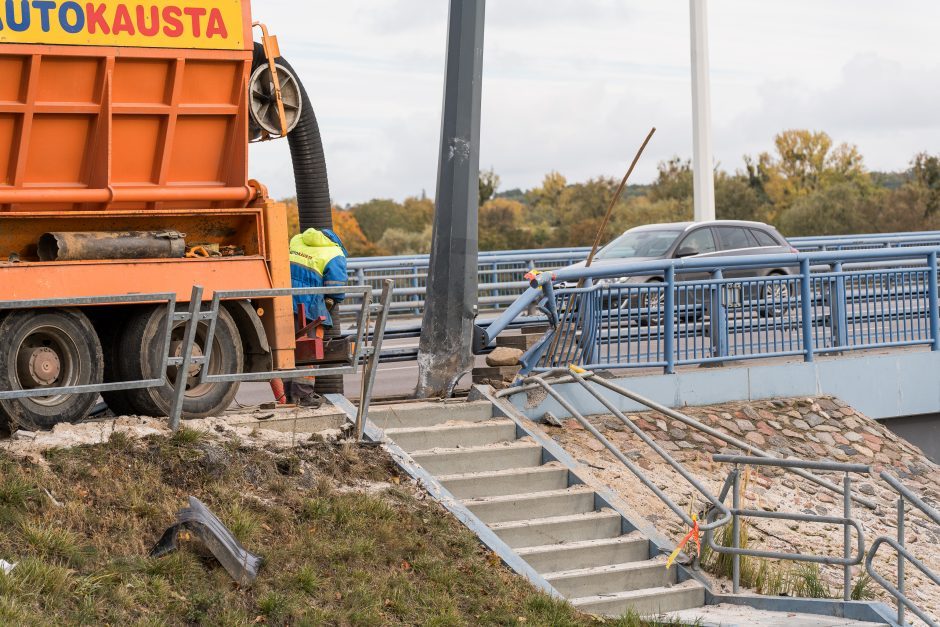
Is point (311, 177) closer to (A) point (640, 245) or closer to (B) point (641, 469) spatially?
(B) point (641, 469)

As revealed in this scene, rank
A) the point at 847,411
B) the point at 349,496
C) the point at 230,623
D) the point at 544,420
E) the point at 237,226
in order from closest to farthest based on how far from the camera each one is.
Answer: the point at 230,623
the point at 349,496
the point at 237,226
the point at 544,420
the point at 847,411

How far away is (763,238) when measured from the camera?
67.3 ft

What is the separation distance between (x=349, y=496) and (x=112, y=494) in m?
1.66

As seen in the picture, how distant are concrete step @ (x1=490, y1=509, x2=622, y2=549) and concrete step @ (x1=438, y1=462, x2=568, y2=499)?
394mm

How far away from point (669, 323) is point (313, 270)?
3487mm

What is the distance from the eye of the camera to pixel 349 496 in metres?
8.79

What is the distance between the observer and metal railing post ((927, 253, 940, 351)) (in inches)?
559

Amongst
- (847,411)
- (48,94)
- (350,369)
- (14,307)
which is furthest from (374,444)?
(847,411)

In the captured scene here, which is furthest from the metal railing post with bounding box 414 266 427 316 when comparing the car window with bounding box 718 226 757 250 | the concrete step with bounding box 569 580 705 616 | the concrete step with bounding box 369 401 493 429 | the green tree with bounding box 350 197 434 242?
the green tree with bounding box 350 197 434 242

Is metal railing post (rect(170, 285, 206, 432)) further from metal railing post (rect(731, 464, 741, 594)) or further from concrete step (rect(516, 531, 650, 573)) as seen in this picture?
metal railing post (rect(731, 464, 741, 594))

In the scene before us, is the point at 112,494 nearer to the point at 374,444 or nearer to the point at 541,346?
the point at 374,444

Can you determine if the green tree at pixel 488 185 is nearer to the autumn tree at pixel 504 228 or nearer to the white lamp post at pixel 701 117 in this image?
the autumn tree at pixel 504 228

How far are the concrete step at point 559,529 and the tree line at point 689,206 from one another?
135ft

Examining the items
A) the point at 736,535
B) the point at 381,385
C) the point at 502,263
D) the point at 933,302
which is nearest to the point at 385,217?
the point at 502,263
